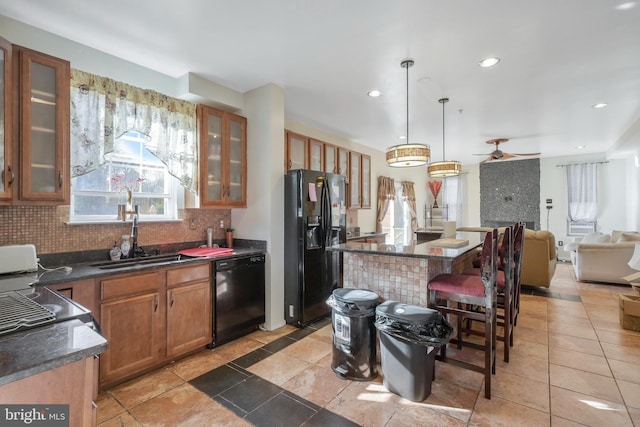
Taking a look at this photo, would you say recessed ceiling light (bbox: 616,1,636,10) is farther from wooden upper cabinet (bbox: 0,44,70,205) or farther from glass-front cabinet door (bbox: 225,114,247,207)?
wooden upper cabinet (bbox: 0,44,70,205)

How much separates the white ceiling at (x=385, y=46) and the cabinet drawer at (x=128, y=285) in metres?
1.93

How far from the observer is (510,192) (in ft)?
26.7

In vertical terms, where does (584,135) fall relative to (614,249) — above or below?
above

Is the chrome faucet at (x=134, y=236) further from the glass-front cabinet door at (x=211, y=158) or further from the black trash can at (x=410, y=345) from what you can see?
the black trash can at (x=410, y=345)

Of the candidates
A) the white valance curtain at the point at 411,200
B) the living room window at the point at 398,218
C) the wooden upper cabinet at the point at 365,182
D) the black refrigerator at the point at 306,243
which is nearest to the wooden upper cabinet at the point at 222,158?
the black refrigerator at the point at 306,243

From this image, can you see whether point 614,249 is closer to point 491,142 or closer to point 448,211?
point 491,142

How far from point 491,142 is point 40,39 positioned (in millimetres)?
6620

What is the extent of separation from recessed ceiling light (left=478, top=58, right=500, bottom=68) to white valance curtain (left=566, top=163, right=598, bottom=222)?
21.1 ft

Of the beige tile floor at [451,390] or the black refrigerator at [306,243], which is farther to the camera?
the black refrigerator at [306,243]

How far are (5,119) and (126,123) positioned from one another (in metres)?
0.82

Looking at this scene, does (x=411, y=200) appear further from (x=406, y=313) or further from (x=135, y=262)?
(x=135, y=262)

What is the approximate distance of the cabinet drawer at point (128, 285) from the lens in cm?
217

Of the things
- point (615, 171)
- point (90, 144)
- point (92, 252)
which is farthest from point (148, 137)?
point (615, 171)

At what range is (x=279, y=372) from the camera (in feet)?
8.09
